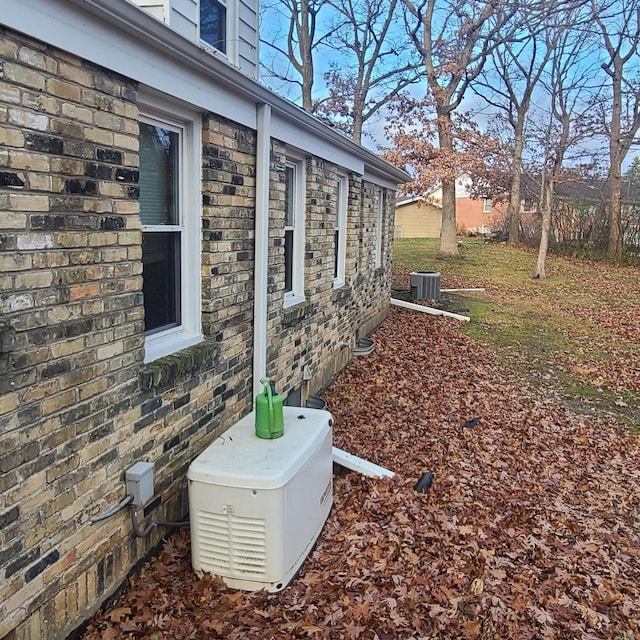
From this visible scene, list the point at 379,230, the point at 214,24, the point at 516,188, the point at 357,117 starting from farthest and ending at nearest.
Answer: the point at 516,188
the point at 357,117
the point at 379,230
the point at 214,24

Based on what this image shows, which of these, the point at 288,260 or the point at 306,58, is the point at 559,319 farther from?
the point at 306,58

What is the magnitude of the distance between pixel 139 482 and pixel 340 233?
5666 mm

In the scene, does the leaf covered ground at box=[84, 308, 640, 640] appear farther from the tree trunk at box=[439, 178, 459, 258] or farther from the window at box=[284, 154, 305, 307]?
the tree trunk at box=[439, 178, 459, 258]

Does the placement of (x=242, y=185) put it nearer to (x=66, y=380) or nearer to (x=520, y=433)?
(x=66, y=380)

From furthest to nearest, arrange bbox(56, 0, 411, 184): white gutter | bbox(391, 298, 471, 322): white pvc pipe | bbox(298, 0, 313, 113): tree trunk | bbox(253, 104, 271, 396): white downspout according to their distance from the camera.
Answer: bbox(298, 0, 313, 113): tree trunk
bbox(391, 298, 471, 322): white pvc pipe
bbox(253, 104, 271, 396): white downspout
bbox(56, 0, 411, 184): white gutter

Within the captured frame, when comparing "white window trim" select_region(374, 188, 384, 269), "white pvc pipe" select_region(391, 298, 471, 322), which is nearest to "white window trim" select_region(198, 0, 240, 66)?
"white window trim" select_region(374, 188, 384, 269)

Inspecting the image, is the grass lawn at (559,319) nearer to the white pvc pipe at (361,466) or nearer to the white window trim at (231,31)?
the white pvc pipe at (361,466)

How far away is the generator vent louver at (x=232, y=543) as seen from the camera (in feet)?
10.4

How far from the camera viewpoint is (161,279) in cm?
381

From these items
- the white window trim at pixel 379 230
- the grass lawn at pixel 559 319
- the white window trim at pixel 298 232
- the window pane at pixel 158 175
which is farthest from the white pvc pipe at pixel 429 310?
the window pane at pixel 158 175

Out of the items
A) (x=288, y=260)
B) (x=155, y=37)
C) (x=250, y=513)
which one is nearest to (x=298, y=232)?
(x=288, y=260)

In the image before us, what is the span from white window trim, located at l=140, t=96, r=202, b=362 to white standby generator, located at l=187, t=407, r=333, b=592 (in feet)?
2.68

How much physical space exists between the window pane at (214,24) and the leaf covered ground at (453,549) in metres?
4.61

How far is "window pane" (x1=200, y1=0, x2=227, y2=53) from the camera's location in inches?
265
